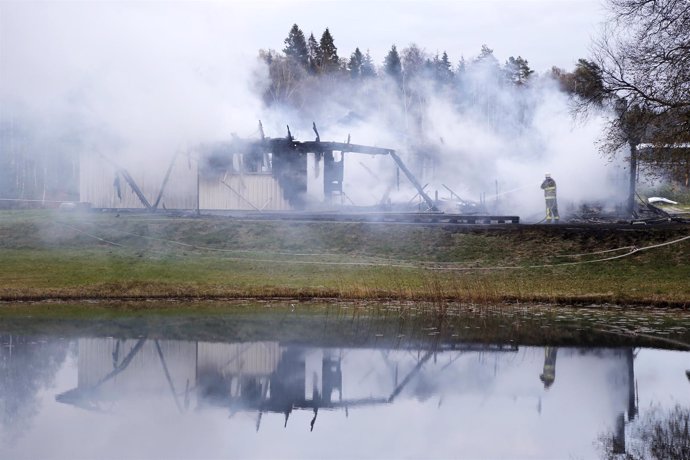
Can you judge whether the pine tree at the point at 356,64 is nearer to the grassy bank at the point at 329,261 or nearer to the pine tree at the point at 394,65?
the pine tree at the point at 394,65

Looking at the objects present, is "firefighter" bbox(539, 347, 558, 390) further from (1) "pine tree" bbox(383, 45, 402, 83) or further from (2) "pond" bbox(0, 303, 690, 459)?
(1) "pine tree" bbox(383, 45, 402, 83)

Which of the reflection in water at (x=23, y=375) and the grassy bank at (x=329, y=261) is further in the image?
the grassy bank at (x=329, y=261)

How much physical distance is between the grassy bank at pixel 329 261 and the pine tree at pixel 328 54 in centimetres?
6471

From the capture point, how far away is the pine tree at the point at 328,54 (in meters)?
112

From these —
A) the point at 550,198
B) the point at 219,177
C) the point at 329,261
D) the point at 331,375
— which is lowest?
the point at 331,375

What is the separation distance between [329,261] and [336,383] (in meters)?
20.4

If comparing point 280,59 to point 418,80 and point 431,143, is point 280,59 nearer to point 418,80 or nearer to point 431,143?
point 418,80

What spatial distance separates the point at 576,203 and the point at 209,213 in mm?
23123

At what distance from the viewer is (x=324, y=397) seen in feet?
63.7

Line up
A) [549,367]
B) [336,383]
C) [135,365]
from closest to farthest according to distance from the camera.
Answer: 1. [336,383]
2. [549,367]
3. [135,365]

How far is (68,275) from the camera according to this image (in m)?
37.0

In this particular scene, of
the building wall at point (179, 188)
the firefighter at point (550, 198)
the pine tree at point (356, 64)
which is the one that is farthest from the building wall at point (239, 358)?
the pine tree at point (356, 64)

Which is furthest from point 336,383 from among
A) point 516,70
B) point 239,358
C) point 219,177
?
point 516,70

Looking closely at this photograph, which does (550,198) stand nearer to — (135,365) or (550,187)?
(550,187)
